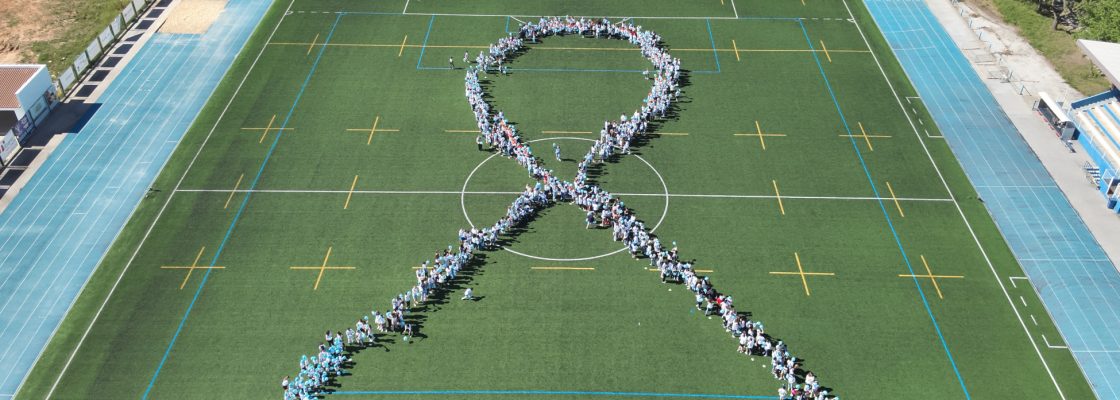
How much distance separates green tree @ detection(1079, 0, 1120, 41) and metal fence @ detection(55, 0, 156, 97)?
3253 inches

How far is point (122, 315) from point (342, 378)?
14123 millimetres

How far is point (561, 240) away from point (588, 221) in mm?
2221

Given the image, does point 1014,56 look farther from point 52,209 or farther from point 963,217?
point 52,209

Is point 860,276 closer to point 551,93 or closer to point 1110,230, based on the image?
point 1110,230

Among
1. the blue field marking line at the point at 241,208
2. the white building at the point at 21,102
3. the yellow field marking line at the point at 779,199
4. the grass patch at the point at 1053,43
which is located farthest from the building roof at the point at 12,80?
the grass patch at the point at 1053,43

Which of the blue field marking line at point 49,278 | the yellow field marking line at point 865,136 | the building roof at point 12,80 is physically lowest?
the blue field marking line at point 49,278

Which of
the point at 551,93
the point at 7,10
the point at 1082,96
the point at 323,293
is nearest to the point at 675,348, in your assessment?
the point at 323,293

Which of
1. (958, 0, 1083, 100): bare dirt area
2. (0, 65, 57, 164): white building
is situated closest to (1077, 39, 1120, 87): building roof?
(958, 0, 1083, 100): bare dirt area

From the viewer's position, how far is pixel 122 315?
50.4 metres

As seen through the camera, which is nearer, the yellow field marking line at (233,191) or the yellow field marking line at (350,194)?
the yellow field marking line at (350,194)

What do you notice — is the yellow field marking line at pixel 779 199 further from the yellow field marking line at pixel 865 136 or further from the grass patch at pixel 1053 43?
the grass patch at pixel 1053 43

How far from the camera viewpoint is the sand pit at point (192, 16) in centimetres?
8056

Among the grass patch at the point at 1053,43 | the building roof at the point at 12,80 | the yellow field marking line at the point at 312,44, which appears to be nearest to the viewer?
the building roof at the point at 12,80

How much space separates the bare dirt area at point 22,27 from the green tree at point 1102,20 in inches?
3506
